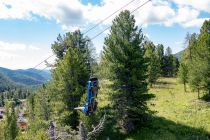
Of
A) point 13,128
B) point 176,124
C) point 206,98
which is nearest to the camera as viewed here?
point 176,124

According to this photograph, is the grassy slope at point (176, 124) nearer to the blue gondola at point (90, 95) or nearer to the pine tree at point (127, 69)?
the pine tree at point (127, 69)

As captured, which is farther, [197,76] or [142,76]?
[197,76]

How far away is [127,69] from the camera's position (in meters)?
46.3

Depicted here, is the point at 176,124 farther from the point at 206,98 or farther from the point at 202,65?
the point at 202,65

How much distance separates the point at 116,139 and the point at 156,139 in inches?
234

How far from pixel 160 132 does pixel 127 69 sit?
9502 mm

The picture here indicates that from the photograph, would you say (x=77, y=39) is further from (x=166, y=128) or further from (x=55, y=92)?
(x=166, y=128)

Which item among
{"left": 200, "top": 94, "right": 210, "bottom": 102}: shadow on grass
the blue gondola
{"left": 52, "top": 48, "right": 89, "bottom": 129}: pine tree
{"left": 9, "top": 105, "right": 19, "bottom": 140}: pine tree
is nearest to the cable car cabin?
the blue gondola

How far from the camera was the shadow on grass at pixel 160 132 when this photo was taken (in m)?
42.0

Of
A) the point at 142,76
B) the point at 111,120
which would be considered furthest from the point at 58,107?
the point at 142,76

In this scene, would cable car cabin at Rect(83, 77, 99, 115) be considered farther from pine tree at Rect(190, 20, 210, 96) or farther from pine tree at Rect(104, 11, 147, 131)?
pine tree at Rect(190, 20, 210, 96)

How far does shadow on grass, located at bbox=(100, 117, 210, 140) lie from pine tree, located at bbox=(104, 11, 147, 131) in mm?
1492

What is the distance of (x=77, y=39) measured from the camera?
6962cm

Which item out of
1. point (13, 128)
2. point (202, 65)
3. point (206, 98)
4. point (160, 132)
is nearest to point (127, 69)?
point (160, 132)
